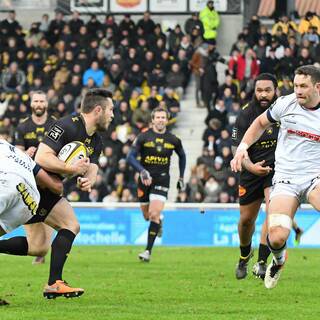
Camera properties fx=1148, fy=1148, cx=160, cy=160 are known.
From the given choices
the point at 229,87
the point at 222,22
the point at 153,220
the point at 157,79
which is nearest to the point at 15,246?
the point at 153,220

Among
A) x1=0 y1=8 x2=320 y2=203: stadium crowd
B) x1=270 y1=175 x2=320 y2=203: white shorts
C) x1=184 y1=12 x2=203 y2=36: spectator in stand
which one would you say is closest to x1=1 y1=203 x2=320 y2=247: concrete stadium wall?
x1=0 y1=8 x2=320 y2=203: stadium crowd

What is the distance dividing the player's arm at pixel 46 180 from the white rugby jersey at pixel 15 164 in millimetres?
214

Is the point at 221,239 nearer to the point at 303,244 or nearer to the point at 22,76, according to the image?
the point at 303,244

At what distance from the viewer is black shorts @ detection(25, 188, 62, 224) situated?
38.2ft

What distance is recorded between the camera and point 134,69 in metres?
32.0

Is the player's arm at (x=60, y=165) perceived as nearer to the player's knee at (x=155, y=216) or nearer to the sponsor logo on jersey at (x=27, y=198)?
the sponsor logo on jersey at (x=27, y=198)

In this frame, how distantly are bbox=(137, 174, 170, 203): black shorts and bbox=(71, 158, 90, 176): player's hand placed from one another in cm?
872

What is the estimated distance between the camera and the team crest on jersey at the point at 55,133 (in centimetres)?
1170

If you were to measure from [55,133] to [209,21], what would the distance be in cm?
2224

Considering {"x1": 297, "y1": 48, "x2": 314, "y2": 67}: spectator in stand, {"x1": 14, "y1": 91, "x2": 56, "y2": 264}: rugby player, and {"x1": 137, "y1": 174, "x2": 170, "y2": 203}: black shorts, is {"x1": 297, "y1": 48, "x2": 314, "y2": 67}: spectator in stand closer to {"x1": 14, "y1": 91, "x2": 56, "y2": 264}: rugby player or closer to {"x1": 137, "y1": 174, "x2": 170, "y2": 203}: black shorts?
{"x1": 137, "y1": 174, "x2": 170, "y2": 203}: black shorts

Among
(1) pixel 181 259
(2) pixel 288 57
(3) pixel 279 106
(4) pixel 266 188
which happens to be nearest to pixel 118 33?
(2) pixel 288 57

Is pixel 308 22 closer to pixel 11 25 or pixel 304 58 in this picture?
pixel 304 58

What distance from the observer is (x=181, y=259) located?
64.7 feet

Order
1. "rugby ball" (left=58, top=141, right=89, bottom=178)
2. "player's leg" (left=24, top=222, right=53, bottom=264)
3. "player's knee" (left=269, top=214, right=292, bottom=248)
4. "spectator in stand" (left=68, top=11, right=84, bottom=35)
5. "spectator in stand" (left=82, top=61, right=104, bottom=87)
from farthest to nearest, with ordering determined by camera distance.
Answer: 1. "spectator in stand" (left=68, top=11, right=84, bottom=35)
2. "spectator in stand" (left=82, top=61, right=104, bottom=87)
3. "player's leg" (left=24, top=222, right=53, bottom=264)
4. "player's knee" (left=269, top=214, right=292, bottom=248)
5. "rugby ball" (left=58, top=141, right=89, bottom=178)
